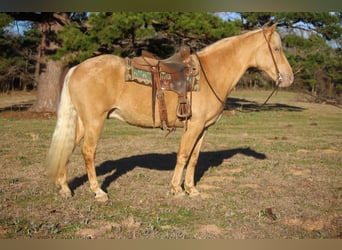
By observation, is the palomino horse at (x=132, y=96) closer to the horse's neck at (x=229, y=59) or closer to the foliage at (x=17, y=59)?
the horse's neck at (x=229, y=59)

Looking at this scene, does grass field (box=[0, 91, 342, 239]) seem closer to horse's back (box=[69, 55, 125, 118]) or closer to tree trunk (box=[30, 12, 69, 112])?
horse's back (box=[69, 55, 125, 118])

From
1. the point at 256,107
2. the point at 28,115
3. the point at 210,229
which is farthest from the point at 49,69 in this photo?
the point at 210,229

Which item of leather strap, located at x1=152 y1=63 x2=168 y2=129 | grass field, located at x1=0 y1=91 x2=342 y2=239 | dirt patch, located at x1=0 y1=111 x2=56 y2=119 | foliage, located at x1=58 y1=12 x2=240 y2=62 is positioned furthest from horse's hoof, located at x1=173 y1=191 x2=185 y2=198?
dirt patch, located at x1=0 y1=111 x2=56 y2=119

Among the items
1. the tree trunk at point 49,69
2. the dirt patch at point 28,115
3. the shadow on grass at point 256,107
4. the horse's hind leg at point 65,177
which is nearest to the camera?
the horse's hind leg at point 65,177

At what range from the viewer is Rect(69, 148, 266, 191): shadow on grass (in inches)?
254

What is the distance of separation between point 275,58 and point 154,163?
3454 millimetres

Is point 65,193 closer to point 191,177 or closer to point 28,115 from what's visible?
point 191,177

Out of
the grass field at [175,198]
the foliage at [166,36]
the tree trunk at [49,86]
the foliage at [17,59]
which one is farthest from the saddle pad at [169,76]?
the foliage at [17,59]

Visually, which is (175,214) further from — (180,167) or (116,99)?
(116,99)

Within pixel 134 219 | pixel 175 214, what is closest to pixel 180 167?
pixel 175 214

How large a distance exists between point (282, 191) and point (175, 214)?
81.3 inches

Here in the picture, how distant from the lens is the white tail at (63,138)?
17.3 feet

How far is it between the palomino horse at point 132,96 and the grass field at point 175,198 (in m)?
0.47

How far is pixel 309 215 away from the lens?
4871mm
